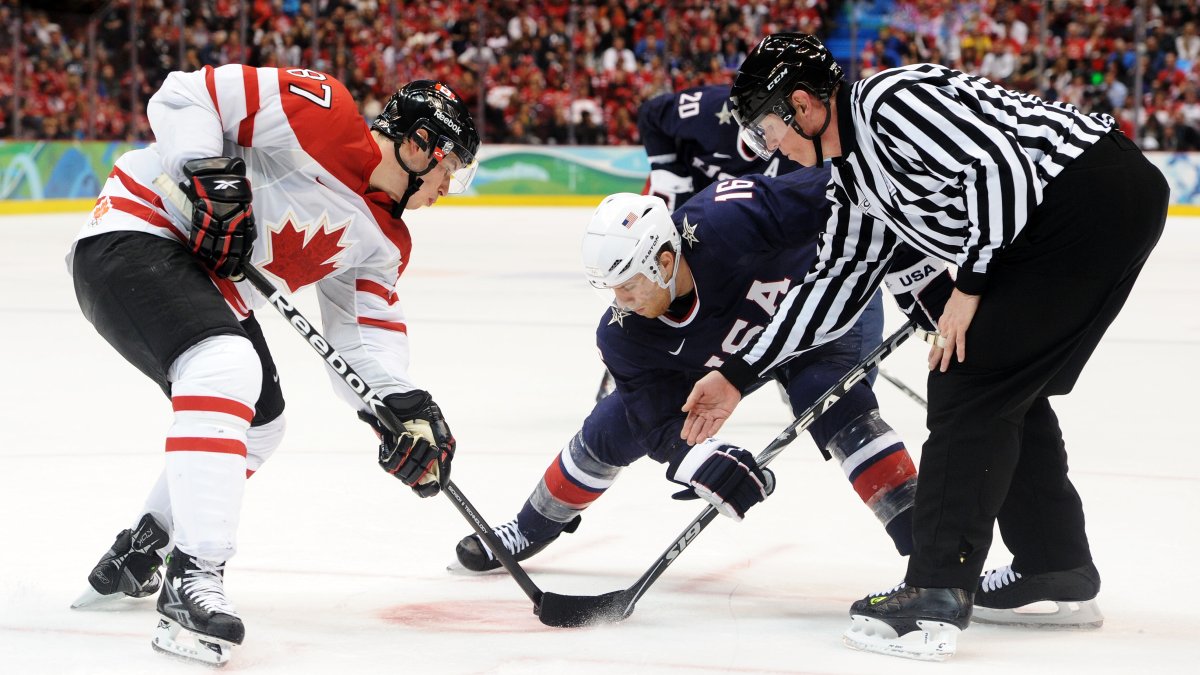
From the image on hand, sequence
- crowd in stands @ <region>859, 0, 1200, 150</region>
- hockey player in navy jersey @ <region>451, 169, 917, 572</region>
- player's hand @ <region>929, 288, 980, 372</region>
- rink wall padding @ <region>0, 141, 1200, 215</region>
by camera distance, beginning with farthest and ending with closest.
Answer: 1. crowd in stands @ <region>859, 0, 1200, 150</region>
2. rink wall padding @ <region>0, 141, 1200, 215</region>
3. hockey player in navy jersey @ <region>451, 169, 917, 572</region>
4. player's hand @ <region>929, 288, 980, 372</region>

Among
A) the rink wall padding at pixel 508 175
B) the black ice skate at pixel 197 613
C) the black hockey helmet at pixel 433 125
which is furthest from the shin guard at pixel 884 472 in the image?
the rink wall padding at pixel 508 175

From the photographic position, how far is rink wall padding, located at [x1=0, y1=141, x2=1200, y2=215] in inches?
501

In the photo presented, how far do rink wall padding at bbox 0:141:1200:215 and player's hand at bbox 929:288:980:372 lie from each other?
1132 cm

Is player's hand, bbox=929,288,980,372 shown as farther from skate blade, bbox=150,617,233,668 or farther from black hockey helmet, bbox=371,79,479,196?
skate blade, bbox=150,617,233,668

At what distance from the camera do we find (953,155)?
2055 millimetres

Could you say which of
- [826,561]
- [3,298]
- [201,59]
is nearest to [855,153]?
[826,561]

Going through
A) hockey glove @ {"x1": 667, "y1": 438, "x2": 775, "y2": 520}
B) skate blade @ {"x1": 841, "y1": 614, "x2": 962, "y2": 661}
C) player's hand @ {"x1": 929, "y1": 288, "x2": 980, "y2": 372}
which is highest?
player's hand @ {"x1": 929, "y1": 288, "x2": 980, "y2": 372}

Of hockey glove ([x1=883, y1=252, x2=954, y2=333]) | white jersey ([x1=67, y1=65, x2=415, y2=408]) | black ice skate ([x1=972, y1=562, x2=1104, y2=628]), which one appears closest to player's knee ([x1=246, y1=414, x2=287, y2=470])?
white jersey ([x1=67, y1=65, x2=415, y2=408])

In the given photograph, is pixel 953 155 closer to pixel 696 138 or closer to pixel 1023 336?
pixel 1023 336

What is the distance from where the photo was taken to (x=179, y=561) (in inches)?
86.6

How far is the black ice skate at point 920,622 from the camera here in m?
2.20

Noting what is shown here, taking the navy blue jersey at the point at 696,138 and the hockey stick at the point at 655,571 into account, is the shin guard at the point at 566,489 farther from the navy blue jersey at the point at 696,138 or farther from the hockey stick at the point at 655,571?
the navy blue jersey at the point at 696,138

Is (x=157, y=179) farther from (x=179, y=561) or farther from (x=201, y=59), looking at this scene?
(x=201, y=59)

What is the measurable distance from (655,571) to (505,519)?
0.72m
